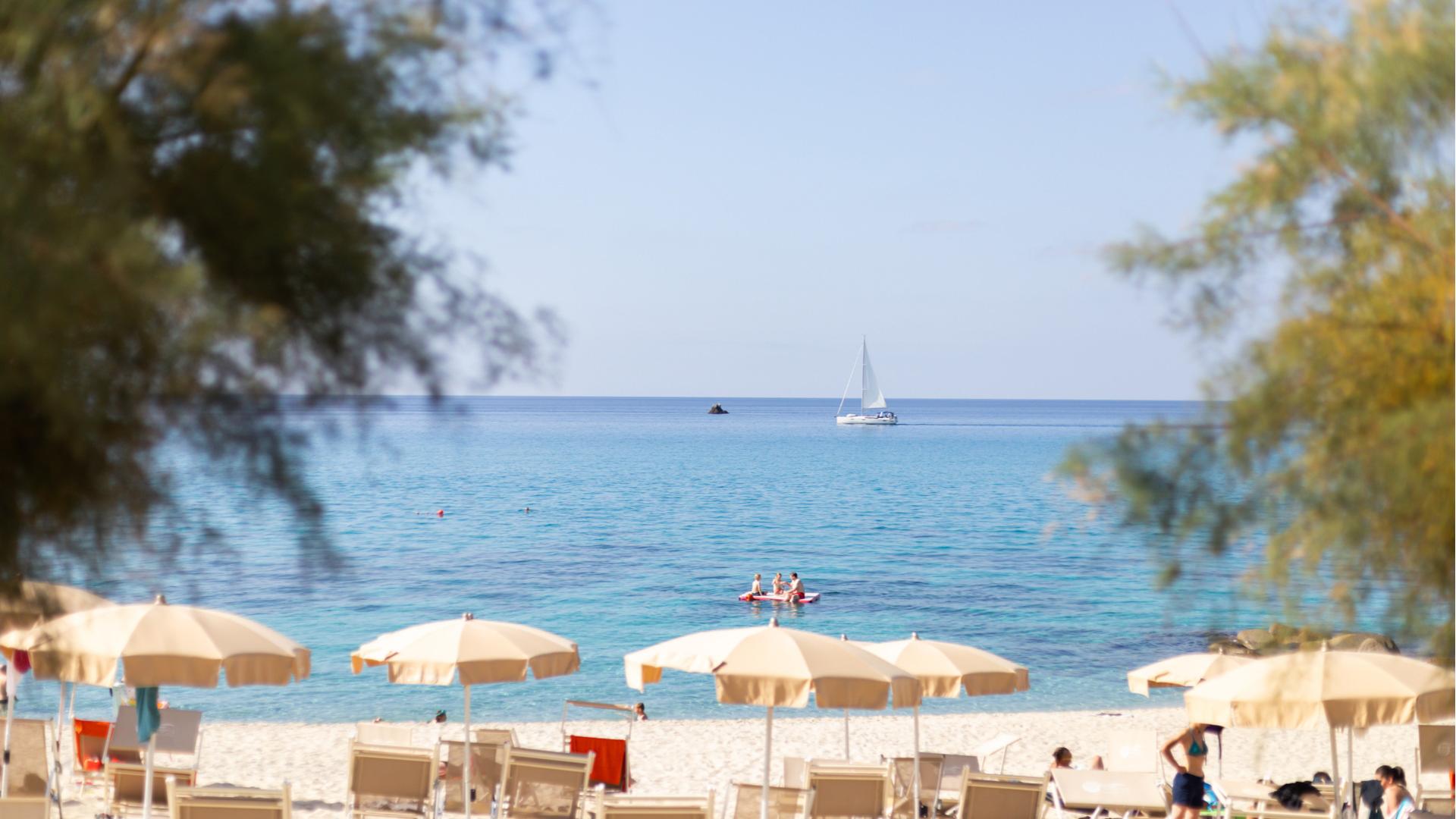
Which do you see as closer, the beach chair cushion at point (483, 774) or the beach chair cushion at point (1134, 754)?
the beach chair cushion at point (483, 774)

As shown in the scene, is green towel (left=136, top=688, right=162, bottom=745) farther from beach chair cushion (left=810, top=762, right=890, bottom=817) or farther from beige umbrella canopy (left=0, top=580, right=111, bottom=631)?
beige umbrella canopy (left=0, top=580, right=111, bottom=631)

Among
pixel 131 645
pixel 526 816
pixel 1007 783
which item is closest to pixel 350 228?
pixel 131 645

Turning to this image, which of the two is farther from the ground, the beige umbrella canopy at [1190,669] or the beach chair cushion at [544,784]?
the beige umbrella canopy at [1190,669]

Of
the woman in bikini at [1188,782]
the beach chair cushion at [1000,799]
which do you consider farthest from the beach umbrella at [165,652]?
the woman in bikini at [1188,782]

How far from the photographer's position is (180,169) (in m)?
2.85

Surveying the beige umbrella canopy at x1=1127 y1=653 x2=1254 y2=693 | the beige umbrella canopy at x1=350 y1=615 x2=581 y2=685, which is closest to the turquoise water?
the beige umbrella canopy at x1=1127 y1=653 x2=1254 y2=693

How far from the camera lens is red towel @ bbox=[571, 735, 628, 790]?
38.4 ft

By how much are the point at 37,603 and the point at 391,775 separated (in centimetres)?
710

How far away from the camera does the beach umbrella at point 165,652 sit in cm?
828

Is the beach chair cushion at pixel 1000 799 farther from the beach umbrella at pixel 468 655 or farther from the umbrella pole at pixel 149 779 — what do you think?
the umbrella pole at pixel 149 779

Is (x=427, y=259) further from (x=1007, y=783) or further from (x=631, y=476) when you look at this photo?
(x=631, y=476)

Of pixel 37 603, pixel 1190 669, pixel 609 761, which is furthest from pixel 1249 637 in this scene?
pixel 37 603

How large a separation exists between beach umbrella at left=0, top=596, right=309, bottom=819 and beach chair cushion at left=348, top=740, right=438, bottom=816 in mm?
1017

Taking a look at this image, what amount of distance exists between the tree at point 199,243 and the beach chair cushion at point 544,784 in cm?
694
